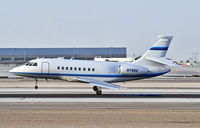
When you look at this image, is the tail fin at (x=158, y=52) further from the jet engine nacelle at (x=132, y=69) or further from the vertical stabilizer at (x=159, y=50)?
the jet engine nacelle at (x=132, y=69)

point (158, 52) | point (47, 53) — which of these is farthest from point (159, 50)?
point (47, 53)

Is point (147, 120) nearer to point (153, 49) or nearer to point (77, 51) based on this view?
point (153, 49)

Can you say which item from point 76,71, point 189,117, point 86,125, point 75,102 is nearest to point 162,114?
point 189,117

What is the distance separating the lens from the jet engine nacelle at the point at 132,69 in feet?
116

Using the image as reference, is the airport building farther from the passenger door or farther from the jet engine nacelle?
the jet engine nacelle

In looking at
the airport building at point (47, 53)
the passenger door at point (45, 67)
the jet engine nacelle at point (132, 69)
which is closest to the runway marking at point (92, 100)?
the jet engine nacelle at point (132, 69)

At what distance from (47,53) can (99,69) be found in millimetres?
106016

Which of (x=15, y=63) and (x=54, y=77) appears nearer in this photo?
(x=54, y=77)

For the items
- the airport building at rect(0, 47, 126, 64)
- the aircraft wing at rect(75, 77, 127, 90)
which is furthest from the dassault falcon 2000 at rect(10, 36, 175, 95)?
the airport building at rect(0, 47, 126, 64)

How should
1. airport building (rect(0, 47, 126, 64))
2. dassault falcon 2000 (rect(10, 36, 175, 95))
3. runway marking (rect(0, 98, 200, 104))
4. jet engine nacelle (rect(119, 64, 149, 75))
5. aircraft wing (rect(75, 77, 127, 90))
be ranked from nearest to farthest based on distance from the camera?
runway marking (rect(0, 98, 200, 104)), aircraft wing (rect(75, 77, 127, 90)), dassault falcon 2000 (rect(10, 36, 175, 95)), jet engine nacelle (rect(119, 64, 149, 75)), airport building (rect(0, 47, 126, 64))

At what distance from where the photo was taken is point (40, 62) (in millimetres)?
35438

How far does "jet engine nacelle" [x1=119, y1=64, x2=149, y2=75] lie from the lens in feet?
116

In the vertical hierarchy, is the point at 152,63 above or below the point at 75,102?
above

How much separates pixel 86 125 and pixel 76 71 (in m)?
16.1
